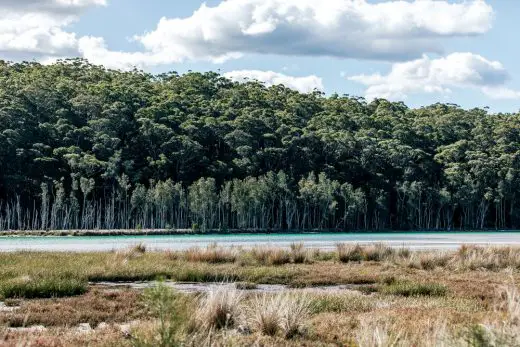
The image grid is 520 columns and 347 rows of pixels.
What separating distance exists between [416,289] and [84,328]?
9.16m

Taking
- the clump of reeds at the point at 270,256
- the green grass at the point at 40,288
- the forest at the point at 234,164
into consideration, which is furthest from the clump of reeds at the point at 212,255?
the forest at the point at 234,164

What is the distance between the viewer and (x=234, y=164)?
106750 mm

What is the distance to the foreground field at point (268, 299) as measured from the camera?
32.1 ft

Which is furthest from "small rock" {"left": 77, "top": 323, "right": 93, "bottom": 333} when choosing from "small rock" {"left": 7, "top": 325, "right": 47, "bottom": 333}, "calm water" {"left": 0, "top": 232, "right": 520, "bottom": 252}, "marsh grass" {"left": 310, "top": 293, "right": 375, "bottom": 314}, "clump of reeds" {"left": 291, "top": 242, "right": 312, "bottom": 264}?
"calm water" {"left": 0, "top": 232, "right": 520, "bottom": 252}

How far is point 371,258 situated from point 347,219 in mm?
74844

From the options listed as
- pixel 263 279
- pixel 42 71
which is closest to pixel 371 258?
pixel 263 279

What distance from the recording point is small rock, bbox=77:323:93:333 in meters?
12.3

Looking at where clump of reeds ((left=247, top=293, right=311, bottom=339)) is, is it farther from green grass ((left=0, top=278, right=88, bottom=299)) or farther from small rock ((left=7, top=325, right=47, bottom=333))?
green grass ((left=0, top=278, right=88, bottom=299))

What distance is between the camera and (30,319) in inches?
529

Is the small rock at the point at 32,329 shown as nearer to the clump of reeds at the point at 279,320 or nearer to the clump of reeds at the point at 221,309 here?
the clump of reeds at the point at 221,309

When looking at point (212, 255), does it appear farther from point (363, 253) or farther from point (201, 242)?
point (201, 242)

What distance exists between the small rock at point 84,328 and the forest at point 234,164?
74863 mm

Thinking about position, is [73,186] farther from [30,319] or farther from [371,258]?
[30,319]

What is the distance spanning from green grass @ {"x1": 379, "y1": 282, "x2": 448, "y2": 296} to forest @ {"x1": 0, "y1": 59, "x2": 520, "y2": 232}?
234ft
